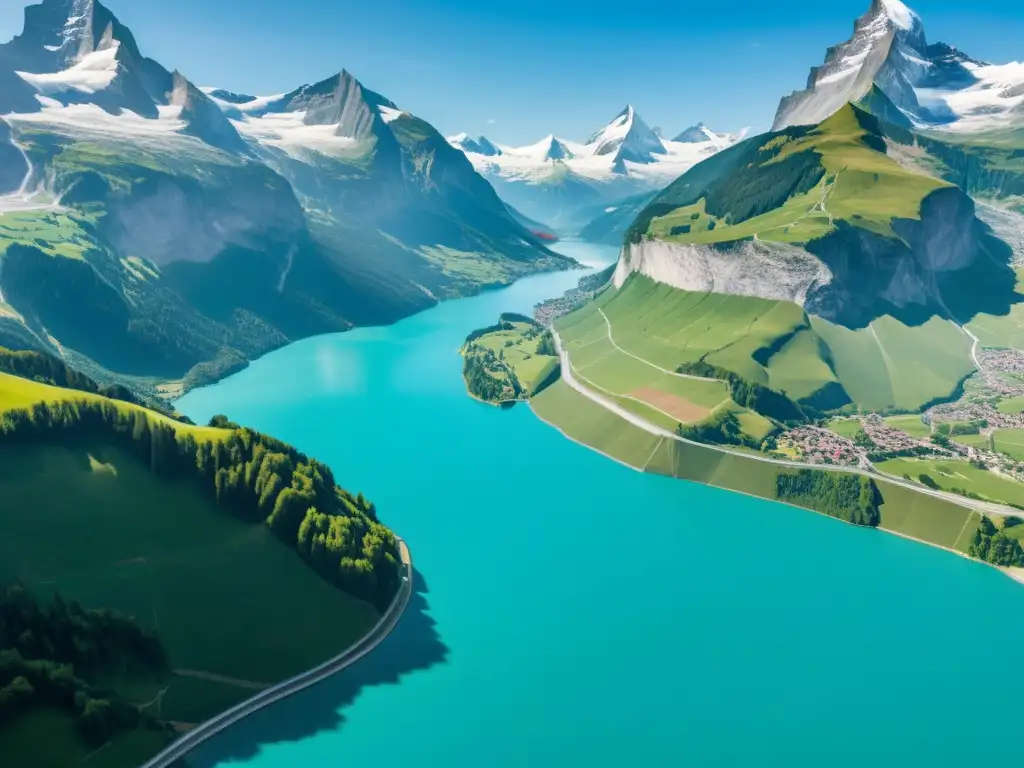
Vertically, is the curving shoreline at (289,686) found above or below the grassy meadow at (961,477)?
below

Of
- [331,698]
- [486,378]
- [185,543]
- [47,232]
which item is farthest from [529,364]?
[47,232]

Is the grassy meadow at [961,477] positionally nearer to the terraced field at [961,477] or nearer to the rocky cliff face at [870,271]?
the terraced field at [961,477]

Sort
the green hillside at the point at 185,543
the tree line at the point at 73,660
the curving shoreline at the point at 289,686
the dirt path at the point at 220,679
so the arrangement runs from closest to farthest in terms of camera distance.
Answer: the tree line at the point at 73,660, the curving shoreline at the point at 289,686, the dirt path at the point at 220,679, the green hillside at the point at 185,543

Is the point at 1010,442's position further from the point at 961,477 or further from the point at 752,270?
the point at 752,270

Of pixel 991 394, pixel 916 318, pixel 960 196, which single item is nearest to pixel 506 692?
pixel 991 394

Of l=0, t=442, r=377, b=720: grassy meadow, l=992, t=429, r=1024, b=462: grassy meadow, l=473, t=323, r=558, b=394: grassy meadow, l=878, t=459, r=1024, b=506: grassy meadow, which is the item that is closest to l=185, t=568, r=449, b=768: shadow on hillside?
l=0, t=442, r=377, b=720: grassy meadow

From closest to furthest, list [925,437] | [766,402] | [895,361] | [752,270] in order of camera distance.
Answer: [925,437] < [766,402] < [895,361] < [752,270]

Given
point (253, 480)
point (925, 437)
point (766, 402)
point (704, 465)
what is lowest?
point (253, 480)

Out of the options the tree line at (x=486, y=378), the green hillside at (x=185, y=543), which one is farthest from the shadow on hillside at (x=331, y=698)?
the tree line at (x=486, y=378)
